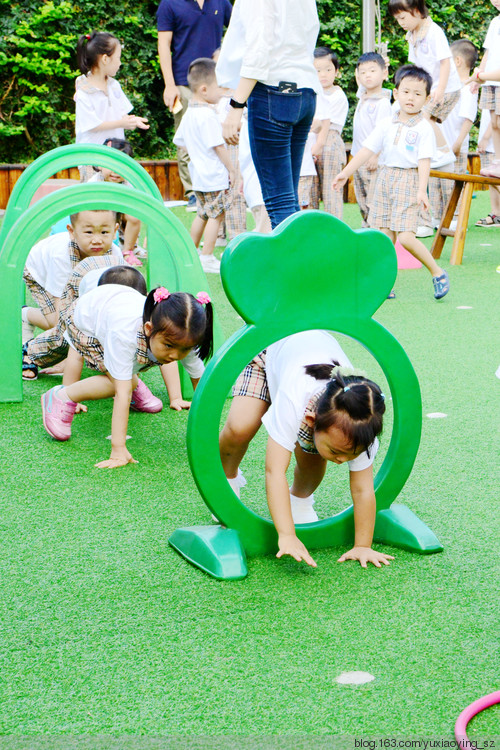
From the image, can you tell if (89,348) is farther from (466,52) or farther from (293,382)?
(466,52)

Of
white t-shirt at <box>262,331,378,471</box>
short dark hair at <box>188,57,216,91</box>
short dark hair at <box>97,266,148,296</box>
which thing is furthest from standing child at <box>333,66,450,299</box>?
white t-shirt at <box>262,331,378,471</box>

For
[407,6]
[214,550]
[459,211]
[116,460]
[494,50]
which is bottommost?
[116,460]

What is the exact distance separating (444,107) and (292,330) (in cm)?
Result: 592

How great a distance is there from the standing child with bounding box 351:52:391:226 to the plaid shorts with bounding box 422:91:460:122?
1.20ft

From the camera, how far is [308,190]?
7.30 m

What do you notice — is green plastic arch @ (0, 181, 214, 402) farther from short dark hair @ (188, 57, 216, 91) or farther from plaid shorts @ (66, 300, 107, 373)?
short dark hair @ (188, 57, 216, 91)

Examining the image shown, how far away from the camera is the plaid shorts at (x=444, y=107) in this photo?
7.40m

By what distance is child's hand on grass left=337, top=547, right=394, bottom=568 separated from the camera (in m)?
2.41

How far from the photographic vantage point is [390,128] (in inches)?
231

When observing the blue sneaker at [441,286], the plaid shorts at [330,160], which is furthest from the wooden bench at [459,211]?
the blue sneaker at [441,286]

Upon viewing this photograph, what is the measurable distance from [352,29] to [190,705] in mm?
11827

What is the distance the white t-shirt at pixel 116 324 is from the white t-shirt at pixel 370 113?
180 inches

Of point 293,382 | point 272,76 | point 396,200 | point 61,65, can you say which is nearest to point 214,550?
point 293,382

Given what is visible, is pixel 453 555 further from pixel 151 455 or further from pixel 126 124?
pixel 126 124
